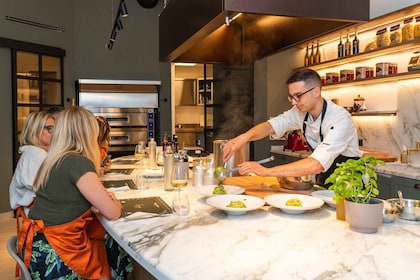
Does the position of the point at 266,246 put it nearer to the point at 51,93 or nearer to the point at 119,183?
the point at 119,183

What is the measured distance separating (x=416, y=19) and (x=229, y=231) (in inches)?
129

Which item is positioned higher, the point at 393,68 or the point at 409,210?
the point at 393,68

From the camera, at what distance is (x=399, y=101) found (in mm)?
4016

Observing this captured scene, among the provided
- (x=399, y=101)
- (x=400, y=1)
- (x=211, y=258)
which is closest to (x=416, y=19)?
(x=400, y=1)

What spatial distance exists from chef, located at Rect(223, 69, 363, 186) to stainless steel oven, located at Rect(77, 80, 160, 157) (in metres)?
4.04

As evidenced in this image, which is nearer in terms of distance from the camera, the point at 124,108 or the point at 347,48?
the point at 347,48

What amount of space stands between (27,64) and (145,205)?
4.73 meters

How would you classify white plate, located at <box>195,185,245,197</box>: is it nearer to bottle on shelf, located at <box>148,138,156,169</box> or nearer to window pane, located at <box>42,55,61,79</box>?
bottle on shelf, located at <box>148,138,156,169</box>

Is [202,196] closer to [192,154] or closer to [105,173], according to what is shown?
[105,173]

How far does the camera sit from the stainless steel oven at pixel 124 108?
6336 millimetres

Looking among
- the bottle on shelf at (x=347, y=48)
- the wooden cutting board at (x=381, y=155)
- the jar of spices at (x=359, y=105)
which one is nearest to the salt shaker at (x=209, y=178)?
the wooden cutting board at (x=381, y=155)

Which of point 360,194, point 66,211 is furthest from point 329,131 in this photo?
point 66,211

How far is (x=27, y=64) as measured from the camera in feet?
18.8

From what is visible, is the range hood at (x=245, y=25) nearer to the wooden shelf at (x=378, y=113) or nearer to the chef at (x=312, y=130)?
the chef at (x=312, y=130)
